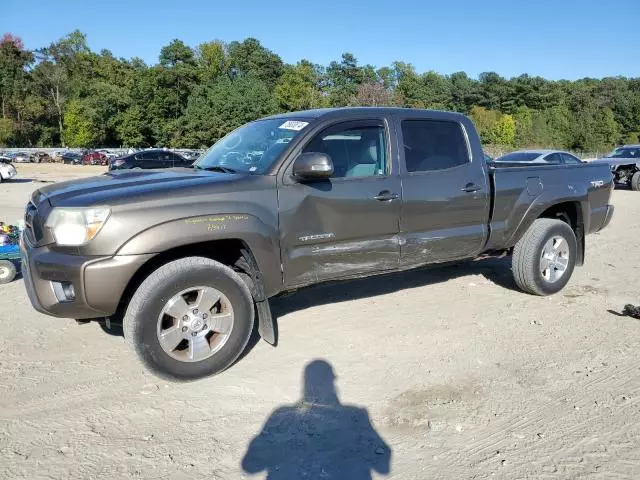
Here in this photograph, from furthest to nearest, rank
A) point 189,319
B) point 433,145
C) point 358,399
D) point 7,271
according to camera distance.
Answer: point 7,271 < point 433,145 < point 189,319 < point 358,399

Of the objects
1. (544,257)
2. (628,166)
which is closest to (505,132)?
(628,166)

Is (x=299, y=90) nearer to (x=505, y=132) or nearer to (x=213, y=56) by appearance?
(x=213, y=56)

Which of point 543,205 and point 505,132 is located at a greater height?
point 505,132

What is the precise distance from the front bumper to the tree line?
65492 millimetres

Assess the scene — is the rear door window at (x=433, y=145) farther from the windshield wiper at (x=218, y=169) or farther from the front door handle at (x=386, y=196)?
the windshield wiper at (x=218, y=169)

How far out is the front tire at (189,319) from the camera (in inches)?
137

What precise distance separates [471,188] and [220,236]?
2.46 metres

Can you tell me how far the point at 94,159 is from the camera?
51500mm

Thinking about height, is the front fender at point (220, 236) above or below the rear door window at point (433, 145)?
below

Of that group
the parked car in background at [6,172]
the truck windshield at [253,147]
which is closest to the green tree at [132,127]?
the parked car in background at [6,172]

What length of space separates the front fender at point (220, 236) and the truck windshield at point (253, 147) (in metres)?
0.51

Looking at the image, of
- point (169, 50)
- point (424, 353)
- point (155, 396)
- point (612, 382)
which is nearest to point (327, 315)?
point (424, 353)

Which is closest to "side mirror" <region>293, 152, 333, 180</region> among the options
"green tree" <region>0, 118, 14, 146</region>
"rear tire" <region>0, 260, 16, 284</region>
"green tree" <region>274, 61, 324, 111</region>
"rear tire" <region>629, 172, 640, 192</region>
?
"rear tire" <region>0, 260, 16, 284</region>

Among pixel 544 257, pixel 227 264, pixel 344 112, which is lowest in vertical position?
pixel 544 257
